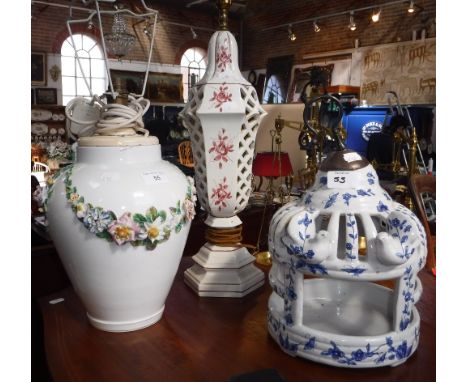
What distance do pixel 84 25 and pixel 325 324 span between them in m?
6.68

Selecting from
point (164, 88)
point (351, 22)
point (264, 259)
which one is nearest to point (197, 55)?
point (164, 88)

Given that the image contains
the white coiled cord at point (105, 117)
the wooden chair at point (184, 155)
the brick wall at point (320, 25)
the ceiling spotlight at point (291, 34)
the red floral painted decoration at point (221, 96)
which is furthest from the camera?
the ceiling spotlight at point (291, 34)

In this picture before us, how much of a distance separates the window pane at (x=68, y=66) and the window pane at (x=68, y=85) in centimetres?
7

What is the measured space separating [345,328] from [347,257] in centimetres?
28

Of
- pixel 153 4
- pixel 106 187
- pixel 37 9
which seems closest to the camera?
pixel 106 187

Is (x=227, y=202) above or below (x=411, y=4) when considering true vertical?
below

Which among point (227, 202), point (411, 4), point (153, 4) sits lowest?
point (227, 202)

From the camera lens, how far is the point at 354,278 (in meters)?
0.80

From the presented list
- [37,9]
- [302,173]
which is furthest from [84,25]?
[302,173]

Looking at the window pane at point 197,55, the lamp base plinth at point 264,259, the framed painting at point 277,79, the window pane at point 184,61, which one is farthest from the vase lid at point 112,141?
the window pane at point 197,55

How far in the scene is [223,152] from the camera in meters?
1.18

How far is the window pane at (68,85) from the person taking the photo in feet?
21.4

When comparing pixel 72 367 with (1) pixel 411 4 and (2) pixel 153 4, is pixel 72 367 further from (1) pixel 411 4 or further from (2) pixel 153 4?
(2) pixel 153 4

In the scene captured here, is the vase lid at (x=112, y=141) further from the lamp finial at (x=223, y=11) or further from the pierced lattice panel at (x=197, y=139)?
the lamp finial at (x=223, y=11)
